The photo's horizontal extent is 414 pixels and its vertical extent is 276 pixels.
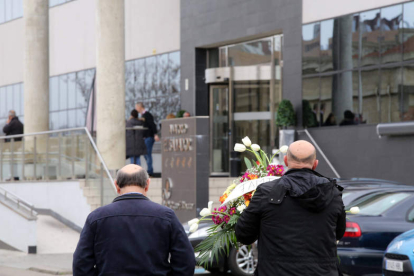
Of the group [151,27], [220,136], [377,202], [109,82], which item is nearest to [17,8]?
[151,27]

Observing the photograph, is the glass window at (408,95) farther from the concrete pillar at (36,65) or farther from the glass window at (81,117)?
the glass window at (81,117)

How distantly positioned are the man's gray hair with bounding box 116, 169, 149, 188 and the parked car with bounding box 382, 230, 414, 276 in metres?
4.54

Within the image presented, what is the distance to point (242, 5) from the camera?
79.3 feet

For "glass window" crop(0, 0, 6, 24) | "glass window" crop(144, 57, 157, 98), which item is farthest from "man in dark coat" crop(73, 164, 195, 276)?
"glass window" crop(0, 0, 6, 24)

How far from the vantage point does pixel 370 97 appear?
20125mm

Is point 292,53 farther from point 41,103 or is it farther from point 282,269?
→ point 282,269

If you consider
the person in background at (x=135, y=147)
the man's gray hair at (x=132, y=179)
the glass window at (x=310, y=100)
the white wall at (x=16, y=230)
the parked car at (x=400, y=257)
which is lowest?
the white wall at (x=16, y=230)

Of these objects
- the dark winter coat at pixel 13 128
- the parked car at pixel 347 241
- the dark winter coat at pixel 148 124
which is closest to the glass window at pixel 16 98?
the dark winter coat at pixel 13 128

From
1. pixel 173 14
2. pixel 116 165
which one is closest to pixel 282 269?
pixel 116 165

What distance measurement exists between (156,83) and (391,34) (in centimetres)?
1062

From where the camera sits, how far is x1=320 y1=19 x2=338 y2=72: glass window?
69.2 ft

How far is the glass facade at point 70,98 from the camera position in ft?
104

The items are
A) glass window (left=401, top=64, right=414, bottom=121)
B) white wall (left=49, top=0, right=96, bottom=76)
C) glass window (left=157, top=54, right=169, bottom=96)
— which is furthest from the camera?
white wall (left=49, top=0, right=96, bottom=76)

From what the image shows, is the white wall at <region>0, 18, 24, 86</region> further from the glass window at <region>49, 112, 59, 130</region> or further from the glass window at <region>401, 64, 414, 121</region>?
the glass window at <region>401, 64, 414, 121</region>
